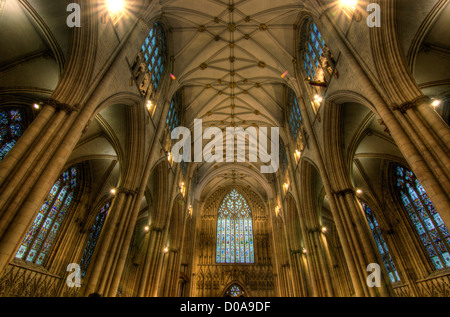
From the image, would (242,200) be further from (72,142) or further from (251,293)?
(72,142)

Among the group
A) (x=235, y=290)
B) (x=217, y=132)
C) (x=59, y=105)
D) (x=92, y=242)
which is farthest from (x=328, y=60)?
(x=235, y=290)

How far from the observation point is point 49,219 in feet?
44.5

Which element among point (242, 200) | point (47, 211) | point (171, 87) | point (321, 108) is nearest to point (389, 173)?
point (321, 108)

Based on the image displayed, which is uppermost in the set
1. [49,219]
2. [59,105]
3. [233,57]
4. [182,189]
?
[233,57]

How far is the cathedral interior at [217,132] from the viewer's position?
6.35m

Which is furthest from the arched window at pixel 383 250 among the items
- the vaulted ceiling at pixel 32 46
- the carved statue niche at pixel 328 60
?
the vaulted ceiling at pixel 32 46

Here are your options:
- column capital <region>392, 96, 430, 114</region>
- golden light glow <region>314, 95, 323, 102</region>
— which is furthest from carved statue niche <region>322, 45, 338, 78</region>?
column capital <region>392, 96, 430, 114</region>

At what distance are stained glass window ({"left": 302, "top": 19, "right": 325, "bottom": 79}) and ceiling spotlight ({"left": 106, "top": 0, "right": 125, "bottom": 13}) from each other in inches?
357

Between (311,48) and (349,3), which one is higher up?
(311,48)

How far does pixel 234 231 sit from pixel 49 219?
18069 millimetres

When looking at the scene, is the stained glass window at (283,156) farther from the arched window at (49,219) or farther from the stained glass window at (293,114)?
the arched window at (49,219)

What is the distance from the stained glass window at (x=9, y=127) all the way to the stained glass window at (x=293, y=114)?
50.4 ft

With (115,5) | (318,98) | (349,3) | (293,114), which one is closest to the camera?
(349,3)

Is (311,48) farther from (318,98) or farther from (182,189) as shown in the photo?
(182,189)
